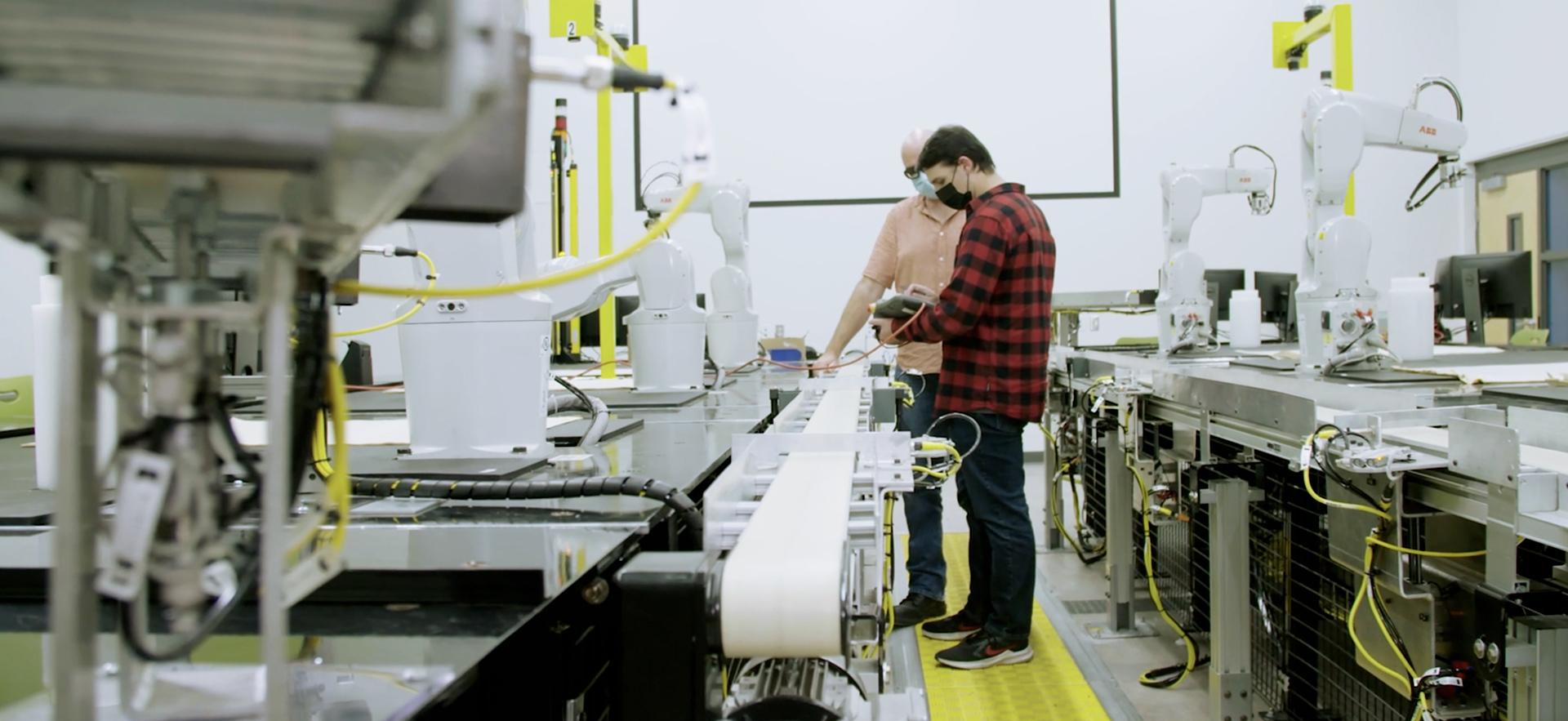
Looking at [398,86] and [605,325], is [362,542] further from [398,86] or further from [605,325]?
[605,325]

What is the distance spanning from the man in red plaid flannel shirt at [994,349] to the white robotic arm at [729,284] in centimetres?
51

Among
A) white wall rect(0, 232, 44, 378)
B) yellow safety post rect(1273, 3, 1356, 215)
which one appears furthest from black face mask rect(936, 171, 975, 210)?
white wall rect(0, 232, 44, 378)

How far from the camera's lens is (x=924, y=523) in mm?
3131

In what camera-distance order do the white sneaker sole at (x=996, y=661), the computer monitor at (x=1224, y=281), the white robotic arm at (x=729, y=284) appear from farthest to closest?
the computer monitor at (x=1224, y=281)
the white robotic arm at (x=729, y=284)
the white sneaker sole at (x=996, y=661)

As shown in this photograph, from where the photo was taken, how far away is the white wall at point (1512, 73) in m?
5.62

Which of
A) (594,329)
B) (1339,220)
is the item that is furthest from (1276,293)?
(594,329)

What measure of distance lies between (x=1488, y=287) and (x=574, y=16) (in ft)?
11.9

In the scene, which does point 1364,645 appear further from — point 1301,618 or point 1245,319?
point 1245,319

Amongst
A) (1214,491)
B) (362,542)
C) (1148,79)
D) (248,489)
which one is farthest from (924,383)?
(1148,79)

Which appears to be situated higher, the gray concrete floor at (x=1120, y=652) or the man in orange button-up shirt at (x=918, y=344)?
the man in orange button-up shirt at (x=918, y=344)

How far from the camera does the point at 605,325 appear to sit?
430 centimetres

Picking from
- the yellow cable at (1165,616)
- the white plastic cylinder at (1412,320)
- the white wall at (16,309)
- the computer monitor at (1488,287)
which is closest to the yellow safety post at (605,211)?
the white wall at (16,309)

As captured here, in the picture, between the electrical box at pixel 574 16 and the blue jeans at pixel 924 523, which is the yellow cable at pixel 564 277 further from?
the electrical box at pixel 574 16

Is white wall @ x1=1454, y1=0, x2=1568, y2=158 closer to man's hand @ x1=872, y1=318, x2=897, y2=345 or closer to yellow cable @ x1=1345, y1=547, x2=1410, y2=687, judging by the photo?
man's hand @ x1=872, y1=318, x2=897, y2=345
